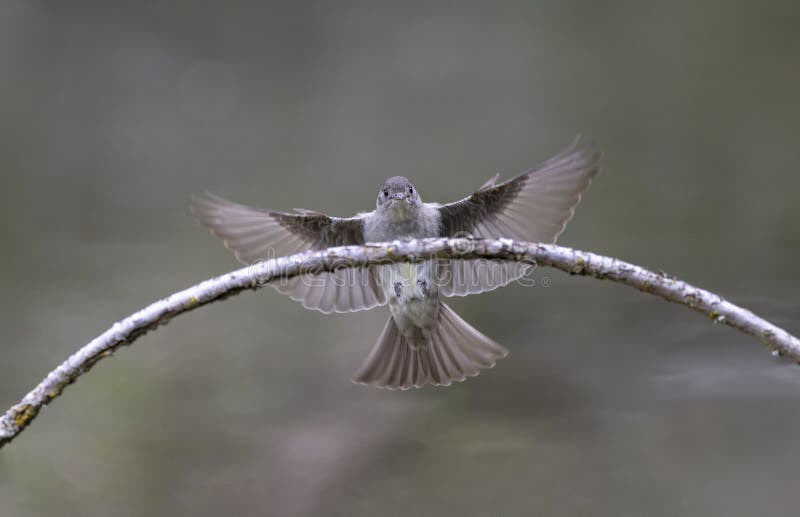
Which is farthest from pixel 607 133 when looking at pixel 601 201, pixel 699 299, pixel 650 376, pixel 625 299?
pixel 699 299

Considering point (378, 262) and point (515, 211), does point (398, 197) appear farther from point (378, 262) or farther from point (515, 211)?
point (378, 262)

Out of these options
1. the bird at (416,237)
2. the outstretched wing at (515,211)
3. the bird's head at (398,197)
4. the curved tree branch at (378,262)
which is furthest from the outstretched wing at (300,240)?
the curved tree branch at (378,262)

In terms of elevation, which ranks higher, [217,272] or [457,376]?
[217,272]

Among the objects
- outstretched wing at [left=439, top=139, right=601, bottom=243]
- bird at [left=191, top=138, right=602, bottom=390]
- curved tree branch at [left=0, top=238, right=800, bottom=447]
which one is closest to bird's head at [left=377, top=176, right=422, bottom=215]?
bird at [left=191, top=138, right=602, bottom=390]

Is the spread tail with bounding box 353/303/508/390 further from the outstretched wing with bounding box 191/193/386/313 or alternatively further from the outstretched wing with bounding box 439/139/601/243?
the outstretched wing with bounding box 439/139/601/243

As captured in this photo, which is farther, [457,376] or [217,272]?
[217,272]

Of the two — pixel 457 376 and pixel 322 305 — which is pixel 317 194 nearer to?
pixel 322 305

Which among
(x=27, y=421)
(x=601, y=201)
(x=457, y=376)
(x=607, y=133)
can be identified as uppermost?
(x=607, y=133)
